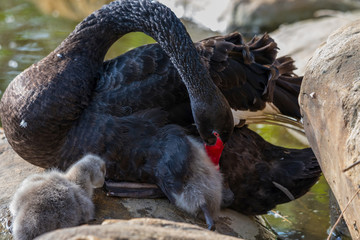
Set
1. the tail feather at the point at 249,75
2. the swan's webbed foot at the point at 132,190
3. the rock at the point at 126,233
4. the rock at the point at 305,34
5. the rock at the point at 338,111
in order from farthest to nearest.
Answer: the rock at the point at 305,34 < the tail feather at the point at 249,75 < the swan's webbed foot at the point at 132,190 < the rock at the point at 338,111 < the rock at the point at 126,233

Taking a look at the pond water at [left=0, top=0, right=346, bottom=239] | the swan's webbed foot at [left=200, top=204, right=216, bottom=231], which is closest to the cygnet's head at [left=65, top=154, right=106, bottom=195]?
the swan's webbed foot at [left=200, top=204, right=216, bottom=231]

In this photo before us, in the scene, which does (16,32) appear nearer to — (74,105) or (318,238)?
(74,105)

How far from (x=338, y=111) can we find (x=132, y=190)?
1134 millimetres

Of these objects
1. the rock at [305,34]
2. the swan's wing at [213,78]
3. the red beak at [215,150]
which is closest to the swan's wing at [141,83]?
the swan's wing at [213,78]

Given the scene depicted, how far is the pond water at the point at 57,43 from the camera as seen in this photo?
338cm

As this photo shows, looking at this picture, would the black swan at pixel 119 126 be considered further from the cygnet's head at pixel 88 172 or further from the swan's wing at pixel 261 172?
the swan's wing at pixel 261 172

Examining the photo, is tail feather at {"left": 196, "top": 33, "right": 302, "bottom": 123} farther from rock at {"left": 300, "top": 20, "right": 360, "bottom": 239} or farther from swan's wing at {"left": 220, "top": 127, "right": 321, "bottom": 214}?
rock at {"left": 300, "top": 20, "right": 360, "bottom": 239}

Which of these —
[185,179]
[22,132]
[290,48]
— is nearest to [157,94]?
[185,179]

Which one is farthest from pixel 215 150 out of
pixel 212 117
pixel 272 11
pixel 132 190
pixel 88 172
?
pixel 272 11

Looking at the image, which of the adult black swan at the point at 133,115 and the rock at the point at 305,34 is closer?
the adult black swan at the point at 133,115

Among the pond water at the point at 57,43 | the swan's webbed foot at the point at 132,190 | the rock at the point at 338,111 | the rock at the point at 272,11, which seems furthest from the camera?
the rock at the point at 272,11

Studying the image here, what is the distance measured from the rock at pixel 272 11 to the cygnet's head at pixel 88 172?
3.63 meters

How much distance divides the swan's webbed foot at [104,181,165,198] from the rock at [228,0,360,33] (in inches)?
136

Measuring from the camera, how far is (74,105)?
277 cm
